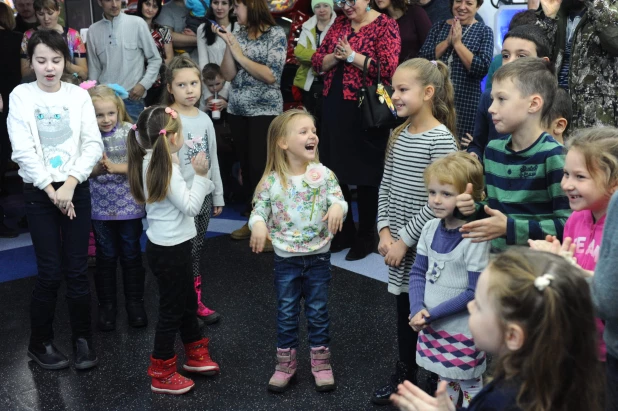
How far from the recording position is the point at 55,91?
3.46 metres

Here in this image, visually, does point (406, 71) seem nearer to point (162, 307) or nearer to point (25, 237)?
point (162, 307)

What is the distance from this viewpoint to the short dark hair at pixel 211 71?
5613mm

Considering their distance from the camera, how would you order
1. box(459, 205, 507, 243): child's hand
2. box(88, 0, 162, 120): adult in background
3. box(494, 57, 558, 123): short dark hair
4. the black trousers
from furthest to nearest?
box(88, 0, 162, 120): adult in background, the black trousers, box(494, 57, 558, 123): short dark hair, box(459, 205, 507, 243): child's hand

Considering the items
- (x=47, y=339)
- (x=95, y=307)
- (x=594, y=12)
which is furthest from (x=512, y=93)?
(x=95, y=307)

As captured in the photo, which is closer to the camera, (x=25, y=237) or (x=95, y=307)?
(x=95, y=307)

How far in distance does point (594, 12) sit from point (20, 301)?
3.51 meters

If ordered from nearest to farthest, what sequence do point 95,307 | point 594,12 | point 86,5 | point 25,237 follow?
point 594,12, point 95,307, point 25,237, point 86,5

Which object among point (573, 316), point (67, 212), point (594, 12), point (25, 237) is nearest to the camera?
point (573, 316)

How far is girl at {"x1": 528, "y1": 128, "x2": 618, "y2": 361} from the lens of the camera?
2111 mm

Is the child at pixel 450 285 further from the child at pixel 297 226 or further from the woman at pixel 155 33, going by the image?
the woman at pixel 155 33

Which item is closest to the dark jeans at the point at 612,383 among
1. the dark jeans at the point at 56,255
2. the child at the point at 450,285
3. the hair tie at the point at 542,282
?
the hair tie at the point at 542,282

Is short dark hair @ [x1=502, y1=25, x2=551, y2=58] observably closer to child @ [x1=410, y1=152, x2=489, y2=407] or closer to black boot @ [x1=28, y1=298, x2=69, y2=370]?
child @ [x1=410, y1=152, x2=489, y2=407]

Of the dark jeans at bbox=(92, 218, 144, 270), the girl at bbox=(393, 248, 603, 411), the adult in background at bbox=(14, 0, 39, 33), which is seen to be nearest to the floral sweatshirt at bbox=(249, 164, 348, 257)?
the dark jeans at bbox=(92, 218, 144, 270)

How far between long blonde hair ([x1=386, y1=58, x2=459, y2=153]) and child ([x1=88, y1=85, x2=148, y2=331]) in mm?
1465
